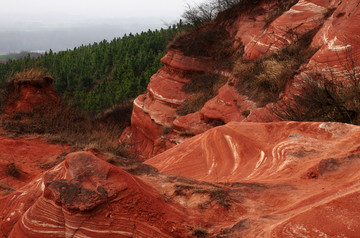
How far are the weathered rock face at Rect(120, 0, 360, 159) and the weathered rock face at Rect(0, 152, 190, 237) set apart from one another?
20.1ft

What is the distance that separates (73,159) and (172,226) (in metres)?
1.39

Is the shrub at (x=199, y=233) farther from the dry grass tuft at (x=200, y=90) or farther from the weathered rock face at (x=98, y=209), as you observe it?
the dry grass tuft at (x=200, y=90)

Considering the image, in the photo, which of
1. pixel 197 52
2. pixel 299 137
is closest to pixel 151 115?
pixel 197 52

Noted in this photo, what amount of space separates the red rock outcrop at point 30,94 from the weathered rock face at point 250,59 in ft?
15.4

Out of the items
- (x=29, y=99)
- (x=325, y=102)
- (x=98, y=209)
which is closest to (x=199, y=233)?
(x=98, y=209)

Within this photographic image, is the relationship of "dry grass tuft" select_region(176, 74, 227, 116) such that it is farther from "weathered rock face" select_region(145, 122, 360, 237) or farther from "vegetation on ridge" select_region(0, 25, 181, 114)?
"vegetation on ridge" select_region(0, 25, 181, 114)

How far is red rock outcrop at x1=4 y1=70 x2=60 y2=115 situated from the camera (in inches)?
568

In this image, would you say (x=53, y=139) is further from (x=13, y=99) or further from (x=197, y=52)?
(x=197, y=52)

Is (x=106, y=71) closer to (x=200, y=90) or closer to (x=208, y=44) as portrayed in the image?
(x=208, y=44)

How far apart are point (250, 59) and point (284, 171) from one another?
9974 mm

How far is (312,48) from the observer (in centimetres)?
1007

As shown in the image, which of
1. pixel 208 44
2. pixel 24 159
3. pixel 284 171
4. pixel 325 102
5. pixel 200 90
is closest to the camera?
pixel 284 171

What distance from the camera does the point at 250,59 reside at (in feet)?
44.4

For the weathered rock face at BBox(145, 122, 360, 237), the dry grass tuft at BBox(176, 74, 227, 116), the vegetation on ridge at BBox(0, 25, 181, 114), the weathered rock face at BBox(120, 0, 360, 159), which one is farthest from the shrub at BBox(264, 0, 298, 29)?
the vegetation on ridge at BBox(0, 25, 181, 114)
